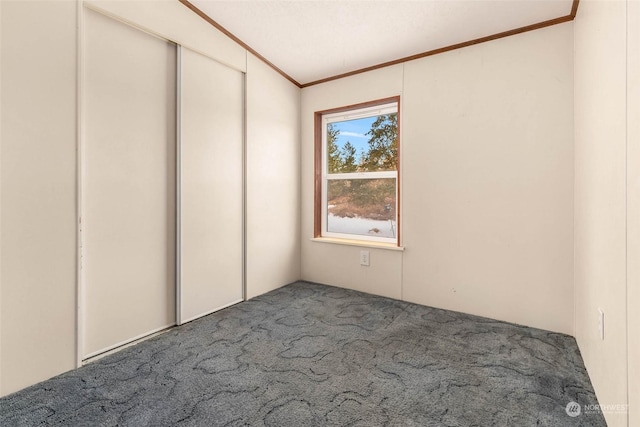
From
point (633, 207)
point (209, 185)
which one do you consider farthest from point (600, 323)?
point (209, 185)

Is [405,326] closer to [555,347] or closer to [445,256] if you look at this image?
[445,256]

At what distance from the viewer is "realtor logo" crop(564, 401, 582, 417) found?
1.38 metres

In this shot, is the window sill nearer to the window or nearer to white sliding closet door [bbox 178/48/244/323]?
the window

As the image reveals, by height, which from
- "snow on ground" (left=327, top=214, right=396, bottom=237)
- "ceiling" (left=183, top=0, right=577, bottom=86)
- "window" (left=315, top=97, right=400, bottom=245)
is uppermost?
"ceiling" (left=183, top=0, right=577, bottom=86)

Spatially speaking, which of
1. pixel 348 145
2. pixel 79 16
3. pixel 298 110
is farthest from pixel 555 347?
pixel 79 16

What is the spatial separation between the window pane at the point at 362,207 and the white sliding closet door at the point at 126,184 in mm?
1733

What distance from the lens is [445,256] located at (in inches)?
105

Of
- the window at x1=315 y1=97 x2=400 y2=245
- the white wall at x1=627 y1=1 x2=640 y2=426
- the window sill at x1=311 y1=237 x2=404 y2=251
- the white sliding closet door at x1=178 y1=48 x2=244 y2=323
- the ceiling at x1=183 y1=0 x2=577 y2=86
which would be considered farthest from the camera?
the window at x1=315 y1=97 x2=400 y2=245

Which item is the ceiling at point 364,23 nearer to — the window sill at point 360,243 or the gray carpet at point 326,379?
the window sill at point 360,243

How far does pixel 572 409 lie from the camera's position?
4.63ft

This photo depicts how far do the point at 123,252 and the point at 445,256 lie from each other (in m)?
2.49

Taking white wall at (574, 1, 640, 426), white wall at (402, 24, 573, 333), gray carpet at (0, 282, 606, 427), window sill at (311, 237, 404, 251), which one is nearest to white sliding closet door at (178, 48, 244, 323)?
gray carpet at (0, 282, 606, 427)

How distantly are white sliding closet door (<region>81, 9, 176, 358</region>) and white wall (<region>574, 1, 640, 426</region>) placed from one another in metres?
2.55

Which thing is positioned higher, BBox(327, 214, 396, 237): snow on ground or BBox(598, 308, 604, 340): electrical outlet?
BBox(327, 214, 396, 237): snow on ground
